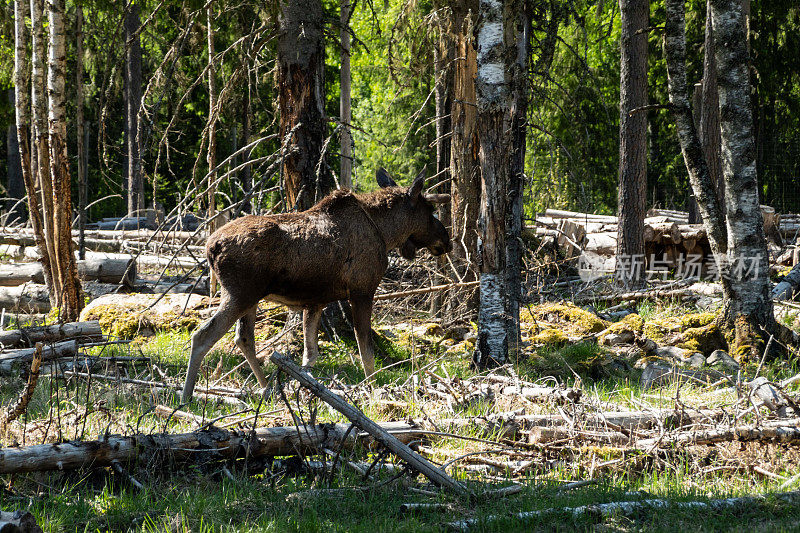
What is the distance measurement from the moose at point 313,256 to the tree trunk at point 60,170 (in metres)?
4.18

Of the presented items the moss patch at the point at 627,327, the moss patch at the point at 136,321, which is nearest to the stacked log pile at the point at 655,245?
the moss patch at the point at 627,327

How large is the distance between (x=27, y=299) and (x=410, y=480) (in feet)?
33.8

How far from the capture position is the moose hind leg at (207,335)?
284 inches

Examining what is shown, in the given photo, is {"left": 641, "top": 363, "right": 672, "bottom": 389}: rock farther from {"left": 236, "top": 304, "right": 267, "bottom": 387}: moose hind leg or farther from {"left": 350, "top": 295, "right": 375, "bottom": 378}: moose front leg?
{"left": 236, "top": 304, "right": 267, "bottom": 387}: moose hind leg

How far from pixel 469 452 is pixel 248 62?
5769 mm

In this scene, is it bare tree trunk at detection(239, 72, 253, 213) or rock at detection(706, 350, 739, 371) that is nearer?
rock at detection(706, 350, 739, 371)

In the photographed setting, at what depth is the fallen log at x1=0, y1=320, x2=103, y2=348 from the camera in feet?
26.7

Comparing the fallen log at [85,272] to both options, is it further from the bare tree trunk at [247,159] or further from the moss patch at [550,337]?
the moss patch at [550,337]

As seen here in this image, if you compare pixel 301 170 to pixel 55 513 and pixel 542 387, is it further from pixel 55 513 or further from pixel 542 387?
pixel 55 513

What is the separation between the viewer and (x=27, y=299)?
43.4 feet

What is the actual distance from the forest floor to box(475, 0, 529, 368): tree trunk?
0.53 metres

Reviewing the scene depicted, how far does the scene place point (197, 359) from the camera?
23.9 feet

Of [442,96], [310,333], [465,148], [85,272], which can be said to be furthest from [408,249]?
[85,272]

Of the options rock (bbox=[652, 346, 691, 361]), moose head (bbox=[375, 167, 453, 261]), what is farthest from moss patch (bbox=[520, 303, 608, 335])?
moose head (bbox=[375, 167, 453, 261])
